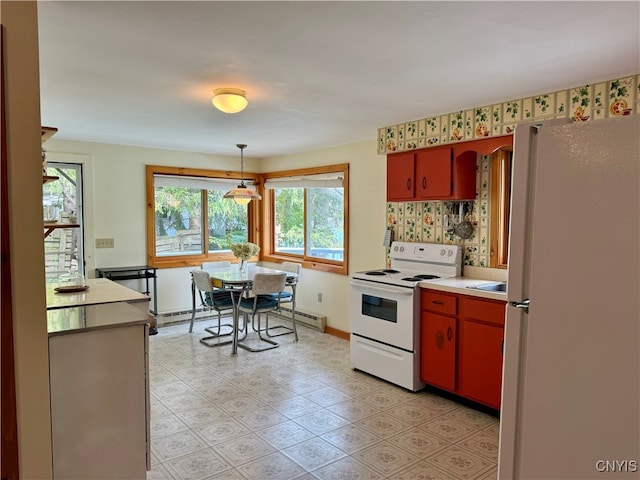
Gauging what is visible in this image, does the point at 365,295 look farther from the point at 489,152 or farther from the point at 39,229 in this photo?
the point at 39,229

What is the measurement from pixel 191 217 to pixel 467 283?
382 cm

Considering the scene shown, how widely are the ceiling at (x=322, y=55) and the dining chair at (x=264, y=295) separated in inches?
63.8

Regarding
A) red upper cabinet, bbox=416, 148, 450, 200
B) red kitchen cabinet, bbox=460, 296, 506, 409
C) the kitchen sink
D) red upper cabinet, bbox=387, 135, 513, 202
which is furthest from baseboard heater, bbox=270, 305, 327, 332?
the kitchen sink

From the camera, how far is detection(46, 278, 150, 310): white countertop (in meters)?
2.18

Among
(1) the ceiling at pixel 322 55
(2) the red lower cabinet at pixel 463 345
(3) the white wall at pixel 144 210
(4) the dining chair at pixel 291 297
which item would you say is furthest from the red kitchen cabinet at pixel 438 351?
(4) the dining chair at pixel 291 297

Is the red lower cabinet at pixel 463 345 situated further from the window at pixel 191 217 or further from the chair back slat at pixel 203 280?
the window at pixel 191 217

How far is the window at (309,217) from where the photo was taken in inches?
202

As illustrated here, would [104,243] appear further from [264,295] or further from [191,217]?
[264,295]

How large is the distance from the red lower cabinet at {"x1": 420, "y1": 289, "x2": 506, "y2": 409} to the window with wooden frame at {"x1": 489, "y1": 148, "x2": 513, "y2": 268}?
1.79 ft

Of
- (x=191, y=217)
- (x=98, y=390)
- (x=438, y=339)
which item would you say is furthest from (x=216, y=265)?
(x=98, y=390)

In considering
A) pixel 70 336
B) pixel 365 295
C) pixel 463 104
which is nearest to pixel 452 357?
pixel 365 295

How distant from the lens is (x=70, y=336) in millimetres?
1847

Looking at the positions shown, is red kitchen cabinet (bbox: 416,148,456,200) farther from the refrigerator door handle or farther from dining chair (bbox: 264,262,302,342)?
the refrigerator door handle

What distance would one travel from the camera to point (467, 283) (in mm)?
3293
